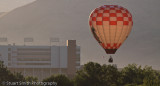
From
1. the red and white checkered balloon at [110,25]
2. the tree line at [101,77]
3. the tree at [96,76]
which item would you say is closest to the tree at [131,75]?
the tree line at [101,77]

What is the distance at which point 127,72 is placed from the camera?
15362 centimetres

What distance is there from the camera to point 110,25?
89062mm

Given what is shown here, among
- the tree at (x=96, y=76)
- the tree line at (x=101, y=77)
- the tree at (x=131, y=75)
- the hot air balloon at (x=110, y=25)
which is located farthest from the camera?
the tree at (x=131, y=75)

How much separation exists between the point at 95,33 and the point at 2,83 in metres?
76.5

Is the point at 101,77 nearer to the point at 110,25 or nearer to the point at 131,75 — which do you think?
the point at 131,75

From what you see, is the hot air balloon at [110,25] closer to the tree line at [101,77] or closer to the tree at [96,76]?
the tree line at [101,77]

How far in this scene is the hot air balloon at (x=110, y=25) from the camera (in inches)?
3497

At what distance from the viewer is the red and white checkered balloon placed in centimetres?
8881

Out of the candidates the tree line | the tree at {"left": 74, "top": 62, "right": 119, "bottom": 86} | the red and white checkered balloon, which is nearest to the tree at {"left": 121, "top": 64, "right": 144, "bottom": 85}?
the tree line

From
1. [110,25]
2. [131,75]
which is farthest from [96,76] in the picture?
[110,25]

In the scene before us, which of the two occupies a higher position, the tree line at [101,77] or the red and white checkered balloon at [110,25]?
the red and white checkered balloon at [110,25]

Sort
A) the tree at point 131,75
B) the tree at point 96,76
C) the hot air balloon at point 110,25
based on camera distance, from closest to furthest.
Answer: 1. the hot air balloon at point 110,25
2. the tree at point 96,76
3. the tree at point 131,75

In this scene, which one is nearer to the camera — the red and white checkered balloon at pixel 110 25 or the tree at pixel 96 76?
the red and white checkered balloon at pixel 110 25

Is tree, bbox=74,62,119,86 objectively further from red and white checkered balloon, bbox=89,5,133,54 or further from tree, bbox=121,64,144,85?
red and white checkered balloon, bbox=89,5,133,54
